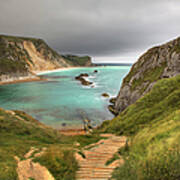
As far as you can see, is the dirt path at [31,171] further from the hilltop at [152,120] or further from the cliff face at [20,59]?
the cliff face at [20,59]

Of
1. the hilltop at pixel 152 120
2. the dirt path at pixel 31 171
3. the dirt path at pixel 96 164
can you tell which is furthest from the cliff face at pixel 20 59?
the dirt path at pixel 96 164

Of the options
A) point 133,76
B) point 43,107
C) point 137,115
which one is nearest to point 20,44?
point 43,107

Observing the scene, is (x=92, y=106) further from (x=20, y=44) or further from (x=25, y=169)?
(x=20, y=44)

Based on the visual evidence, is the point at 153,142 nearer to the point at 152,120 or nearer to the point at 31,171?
the point at 152,120

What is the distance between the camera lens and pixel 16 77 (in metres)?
86.2

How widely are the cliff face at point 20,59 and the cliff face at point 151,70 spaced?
78361mm

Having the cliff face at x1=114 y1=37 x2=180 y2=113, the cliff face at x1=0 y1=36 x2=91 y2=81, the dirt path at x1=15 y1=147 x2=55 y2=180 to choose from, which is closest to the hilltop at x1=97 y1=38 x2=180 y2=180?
the cliff face at x1=114 y1=37 x2=180 y2=113

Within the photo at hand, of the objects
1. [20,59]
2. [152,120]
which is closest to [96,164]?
[152,120]

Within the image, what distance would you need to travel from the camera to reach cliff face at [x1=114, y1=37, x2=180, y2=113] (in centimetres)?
2223

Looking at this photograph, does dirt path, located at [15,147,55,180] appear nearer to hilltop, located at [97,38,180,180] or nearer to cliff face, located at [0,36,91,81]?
hilltop, located at [97,38,180,180]

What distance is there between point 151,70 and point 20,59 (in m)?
123

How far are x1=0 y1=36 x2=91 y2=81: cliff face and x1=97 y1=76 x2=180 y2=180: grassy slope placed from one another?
85741 mm

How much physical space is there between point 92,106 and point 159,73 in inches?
733

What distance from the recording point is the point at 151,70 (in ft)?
86.2
